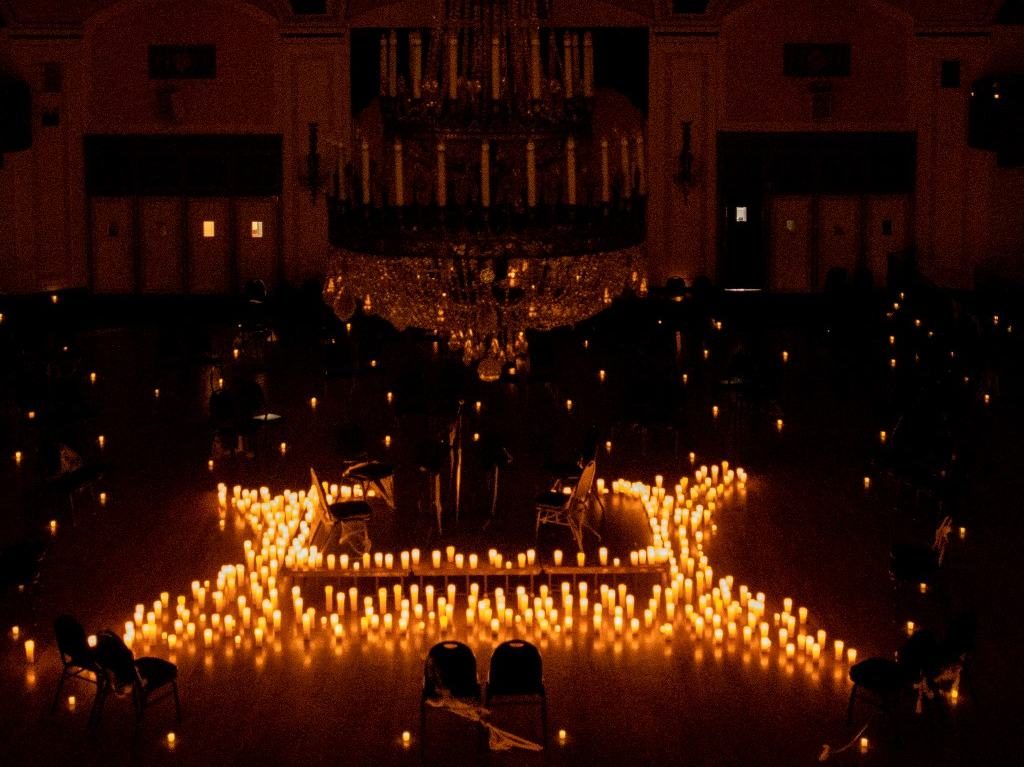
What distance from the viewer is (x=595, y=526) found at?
13219mm

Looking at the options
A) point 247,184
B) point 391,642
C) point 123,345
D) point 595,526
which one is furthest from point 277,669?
point 247,184

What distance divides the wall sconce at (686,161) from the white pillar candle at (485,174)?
13.8 meters

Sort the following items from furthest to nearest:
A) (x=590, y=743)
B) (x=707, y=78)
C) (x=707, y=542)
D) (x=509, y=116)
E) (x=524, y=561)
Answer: (x=707, y=78) → (x=707, y=542) → (x=524, y=561) → (x=590, y=743) → (x=509, y=116)

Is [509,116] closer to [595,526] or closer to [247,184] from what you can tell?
[595,526]

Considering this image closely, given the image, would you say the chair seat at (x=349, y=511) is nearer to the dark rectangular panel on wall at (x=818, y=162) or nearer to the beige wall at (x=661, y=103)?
the beige wall at (x=661, y=103)

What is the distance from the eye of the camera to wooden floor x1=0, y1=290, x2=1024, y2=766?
9.57m

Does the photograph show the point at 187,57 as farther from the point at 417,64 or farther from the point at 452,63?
the point at 452,63

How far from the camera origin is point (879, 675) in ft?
31.6

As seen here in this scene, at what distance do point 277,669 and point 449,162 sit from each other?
3.74 metres

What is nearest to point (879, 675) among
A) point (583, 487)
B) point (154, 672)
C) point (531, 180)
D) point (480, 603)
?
point (480, 603)

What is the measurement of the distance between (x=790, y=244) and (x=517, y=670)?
1417cm

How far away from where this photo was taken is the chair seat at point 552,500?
12.5 m

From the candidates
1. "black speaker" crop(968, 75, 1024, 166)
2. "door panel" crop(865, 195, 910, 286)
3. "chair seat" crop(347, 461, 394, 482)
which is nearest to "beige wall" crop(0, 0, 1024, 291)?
"door panel" crop(865, 195, 910, 286)

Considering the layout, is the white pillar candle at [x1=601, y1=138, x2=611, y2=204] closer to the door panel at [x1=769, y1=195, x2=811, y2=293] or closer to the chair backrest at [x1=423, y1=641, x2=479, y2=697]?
the chair backrest at [x1=423, y1=641, x2=479, y2=697]
